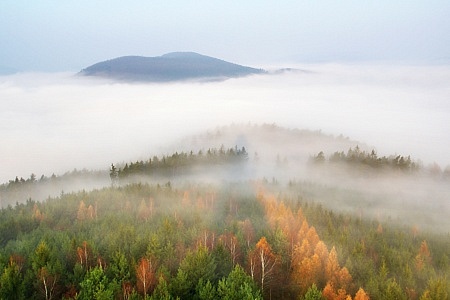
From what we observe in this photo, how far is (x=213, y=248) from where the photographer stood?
279 feet

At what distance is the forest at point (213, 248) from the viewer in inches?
2375

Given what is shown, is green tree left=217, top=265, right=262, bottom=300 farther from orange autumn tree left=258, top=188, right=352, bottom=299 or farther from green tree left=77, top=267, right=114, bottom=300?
green tree left=77, top=267, right=114, bottom=300

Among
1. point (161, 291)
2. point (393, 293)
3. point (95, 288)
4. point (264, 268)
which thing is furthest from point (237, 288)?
point (393, 293)

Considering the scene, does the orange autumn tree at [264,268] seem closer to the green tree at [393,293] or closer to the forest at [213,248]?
the forest at [213,248]

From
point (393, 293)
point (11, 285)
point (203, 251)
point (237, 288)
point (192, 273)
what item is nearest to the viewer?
point (237, 288)

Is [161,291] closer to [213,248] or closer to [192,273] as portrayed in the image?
[192,273]

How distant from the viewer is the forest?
60312mm

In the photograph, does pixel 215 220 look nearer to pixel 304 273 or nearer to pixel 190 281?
pixel 304 273

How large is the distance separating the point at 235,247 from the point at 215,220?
3889 cm

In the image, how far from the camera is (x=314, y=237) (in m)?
94.6

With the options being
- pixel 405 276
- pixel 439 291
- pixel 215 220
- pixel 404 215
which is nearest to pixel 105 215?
pixel 215 220

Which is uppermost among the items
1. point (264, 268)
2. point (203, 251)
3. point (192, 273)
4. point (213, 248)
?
point (203, 251)

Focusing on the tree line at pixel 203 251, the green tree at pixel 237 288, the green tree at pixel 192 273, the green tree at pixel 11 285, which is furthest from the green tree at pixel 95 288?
the green tree at pixel 237 288

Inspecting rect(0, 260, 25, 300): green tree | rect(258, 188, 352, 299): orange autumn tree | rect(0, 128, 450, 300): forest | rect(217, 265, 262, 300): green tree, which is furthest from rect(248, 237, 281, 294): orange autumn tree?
rect(0, 260, 25, 300): green tree
